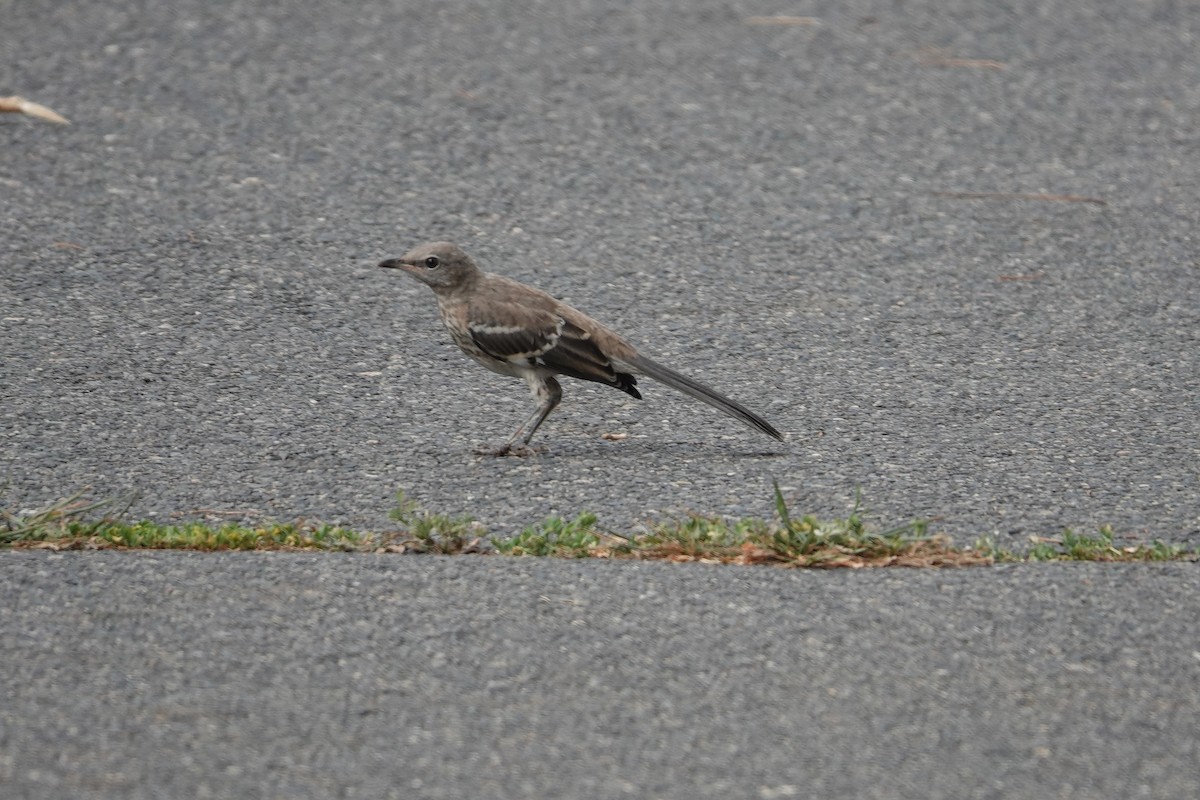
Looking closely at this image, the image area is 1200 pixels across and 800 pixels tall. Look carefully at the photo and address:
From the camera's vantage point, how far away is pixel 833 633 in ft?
16.5

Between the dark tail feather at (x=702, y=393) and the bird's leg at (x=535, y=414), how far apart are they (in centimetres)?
37

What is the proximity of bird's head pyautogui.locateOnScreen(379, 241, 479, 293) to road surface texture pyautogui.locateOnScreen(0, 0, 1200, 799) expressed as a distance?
23.1 inches

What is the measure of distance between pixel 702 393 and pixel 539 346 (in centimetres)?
76

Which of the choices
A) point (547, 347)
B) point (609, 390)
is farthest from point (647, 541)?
point (609, 390)

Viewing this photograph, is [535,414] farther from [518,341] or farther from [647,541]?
[647,541]

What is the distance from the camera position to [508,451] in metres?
6.76

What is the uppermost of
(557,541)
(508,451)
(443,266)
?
(443,266)

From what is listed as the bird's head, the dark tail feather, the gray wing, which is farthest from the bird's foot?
the bird's head

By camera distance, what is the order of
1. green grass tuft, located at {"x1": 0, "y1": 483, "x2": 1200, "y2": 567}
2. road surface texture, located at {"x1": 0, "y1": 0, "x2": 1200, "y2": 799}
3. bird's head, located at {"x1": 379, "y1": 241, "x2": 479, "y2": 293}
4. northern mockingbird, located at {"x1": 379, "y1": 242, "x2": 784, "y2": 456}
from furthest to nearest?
1. bird's head, located at {"x1": 379, "y1": 241, "x2": 479, "y2": 293}
2. northern mockingbird, located at {"x1": 379, "y1": 242, "x2": 784, "y2": 456}
3. green grass tuft, located at {"x1": 0, "y1": 483, "x2": 1200, "y2": 567}
4. road surface texture, located at {"x1": 0, "y1": 0, "x2": 1200, "y2": 799}

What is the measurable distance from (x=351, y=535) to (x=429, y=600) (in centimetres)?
63

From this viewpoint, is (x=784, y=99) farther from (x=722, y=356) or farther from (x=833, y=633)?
(x=833, y=633)

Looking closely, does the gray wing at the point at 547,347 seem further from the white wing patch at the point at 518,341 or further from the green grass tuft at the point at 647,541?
the green grass tuft at the point at 647,541

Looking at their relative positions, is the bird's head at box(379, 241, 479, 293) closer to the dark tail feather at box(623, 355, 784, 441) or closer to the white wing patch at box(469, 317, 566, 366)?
the white wing patch at box(469, 317, 566, 366)

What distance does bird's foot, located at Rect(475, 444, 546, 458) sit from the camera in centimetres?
673
